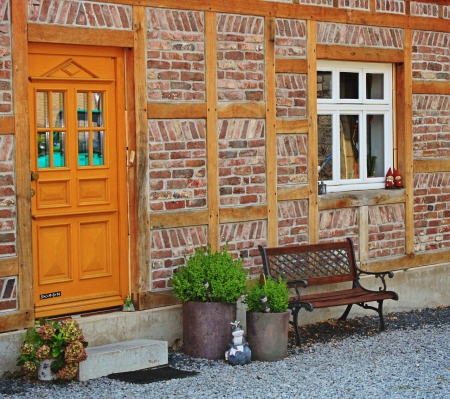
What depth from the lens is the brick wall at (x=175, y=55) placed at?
870cm

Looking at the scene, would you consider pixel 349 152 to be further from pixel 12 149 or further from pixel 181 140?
pixel 12 149

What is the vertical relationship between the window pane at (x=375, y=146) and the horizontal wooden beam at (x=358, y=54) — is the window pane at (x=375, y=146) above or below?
below

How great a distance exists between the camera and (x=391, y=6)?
1081 centimetres

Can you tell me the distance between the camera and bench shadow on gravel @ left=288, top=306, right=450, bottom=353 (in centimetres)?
953

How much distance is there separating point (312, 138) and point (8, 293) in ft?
12.3

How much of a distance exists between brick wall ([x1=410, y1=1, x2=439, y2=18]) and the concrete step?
5.07m

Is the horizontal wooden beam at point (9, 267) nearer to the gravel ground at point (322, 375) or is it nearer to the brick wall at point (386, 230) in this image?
the gravel ground at point (322, 375)

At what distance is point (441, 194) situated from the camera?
11453 mm

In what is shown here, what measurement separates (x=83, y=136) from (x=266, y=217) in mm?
2140

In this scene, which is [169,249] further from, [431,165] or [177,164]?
[431,165]

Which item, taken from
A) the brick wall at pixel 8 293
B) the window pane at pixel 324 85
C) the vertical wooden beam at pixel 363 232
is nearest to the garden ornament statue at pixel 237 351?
the brick wall at pixel 8 293

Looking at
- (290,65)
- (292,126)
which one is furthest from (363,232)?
(290,65)

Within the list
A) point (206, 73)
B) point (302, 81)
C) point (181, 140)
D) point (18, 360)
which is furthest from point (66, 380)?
point (302, 81)

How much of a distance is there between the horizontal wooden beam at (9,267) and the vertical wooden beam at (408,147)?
4.94m
